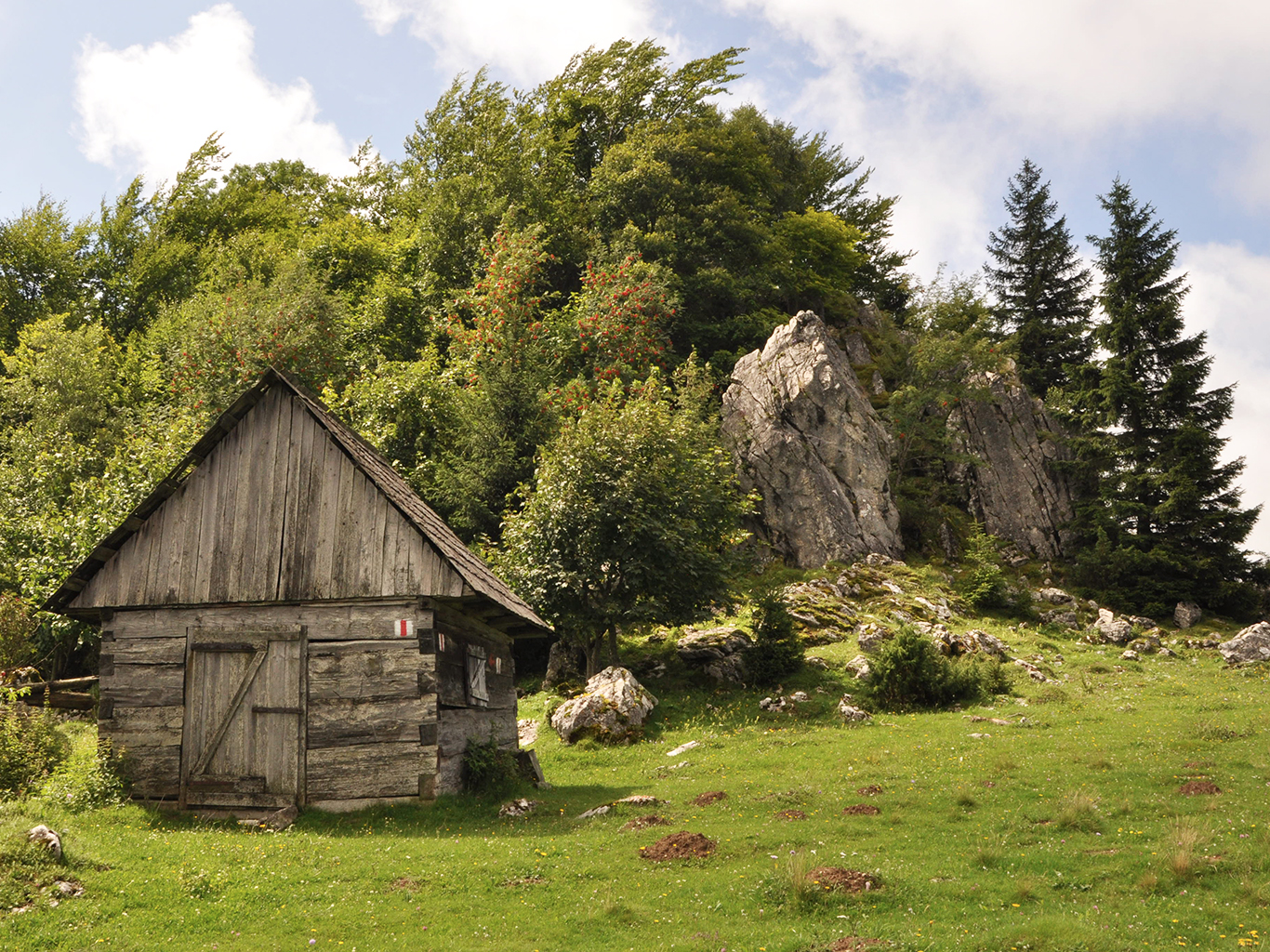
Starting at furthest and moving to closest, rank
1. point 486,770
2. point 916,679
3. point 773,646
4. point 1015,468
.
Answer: point 1015,468 < point 773,646 < point 916,679 < point 486,770

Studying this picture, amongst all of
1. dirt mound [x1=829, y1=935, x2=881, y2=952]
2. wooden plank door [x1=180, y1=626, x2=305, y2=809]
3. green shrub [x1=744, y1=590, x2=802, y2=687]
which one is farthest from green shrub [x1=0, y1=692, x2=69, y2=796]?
green shrub [x1=744, y1=590, x2=802, y2=687]

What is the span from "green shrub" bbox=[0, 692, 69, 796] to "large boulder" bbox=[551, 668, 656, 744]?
1107 centimetres

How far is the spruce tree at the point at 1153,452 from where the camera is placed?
40.2m

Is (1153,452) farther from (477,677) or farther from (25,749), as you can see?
(25,749)

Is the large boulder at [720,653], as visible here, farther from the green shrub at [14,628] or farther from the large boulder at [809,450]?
→ the green shrub at [14,628]

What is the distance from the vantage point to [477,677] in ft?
59.0

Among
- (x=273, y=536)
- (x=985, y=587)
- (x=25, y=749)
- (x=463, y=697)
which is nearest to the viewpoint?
(x=25, y=749)

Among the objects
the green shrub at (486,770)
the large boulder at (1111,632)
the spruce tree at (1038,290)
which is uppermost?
the spruce tree at (1038,290)

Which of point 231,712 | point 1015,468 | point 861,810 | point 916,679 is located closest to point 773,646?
point 916,679

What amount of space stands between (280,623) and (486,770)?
4.89 m

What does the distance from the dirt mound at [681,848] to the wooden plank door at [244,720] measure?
6776 mm

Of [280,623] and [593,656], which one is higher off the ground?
[280,623]

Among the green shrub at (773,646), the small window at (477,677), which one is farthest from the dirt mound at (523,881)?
the green shrub at (773,646)

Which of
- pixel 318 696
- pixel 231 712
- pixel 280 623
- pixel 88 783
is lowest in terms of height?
pixel 88 783
